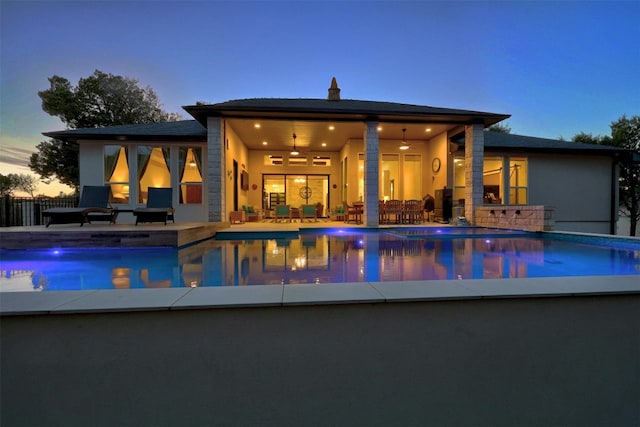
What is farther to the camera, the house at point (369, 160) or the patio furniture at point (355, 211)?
the patio furniture at point (355, 211)

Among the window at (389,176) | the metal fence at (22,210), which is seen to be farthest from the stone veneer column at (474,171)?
the metal fence at (22,210)

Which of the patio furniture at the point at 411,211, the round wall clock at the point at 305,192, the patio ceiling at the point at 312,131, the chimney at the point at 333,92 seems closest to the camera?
the patio ceiling at the point at 312,131

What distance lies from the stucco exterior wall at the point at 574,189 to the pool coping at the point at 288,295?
1241 centimetres

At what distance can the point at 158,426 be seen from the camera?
1.73 metres

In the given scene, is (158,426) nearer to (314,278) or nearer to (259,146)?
(314,278)

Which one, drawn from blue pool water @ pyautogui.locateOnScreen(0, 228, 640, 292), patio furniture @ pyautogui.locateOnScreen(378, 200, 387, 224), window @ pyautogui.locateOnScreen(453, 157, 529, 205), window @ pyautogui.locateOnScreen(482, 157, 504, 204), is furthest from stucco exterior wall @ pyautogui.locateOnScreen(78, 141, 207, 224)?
window @ pyautogui.locateOnScreen(482, 157, 504, 204)

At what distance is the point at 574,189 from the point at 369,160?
31.8 ft

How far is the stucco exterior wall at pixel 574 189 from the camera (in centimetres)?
1261

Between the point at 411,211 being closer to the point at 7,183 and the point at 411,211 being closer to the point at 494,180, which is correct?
the point at 494,180

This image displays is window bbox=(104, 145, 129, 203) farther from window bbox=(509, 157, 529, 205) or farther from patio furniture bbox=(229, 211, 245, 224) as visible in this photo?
window bbox=(509, 157, 529, 205)

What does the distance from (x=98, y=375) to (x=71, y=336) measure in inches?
11.3

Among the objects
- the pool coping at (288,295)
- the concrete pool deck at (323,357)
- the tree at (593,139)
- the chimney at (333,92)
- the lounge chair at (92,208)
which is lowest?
the concrete pool deck at (323,357)

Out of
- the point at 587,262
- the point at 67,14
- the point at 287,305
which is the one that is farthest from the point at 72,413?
the point at 67,14

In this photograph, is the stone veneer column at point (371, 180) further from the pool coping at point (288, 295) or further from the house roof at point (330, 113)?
the pool coping at point (288, 295)
